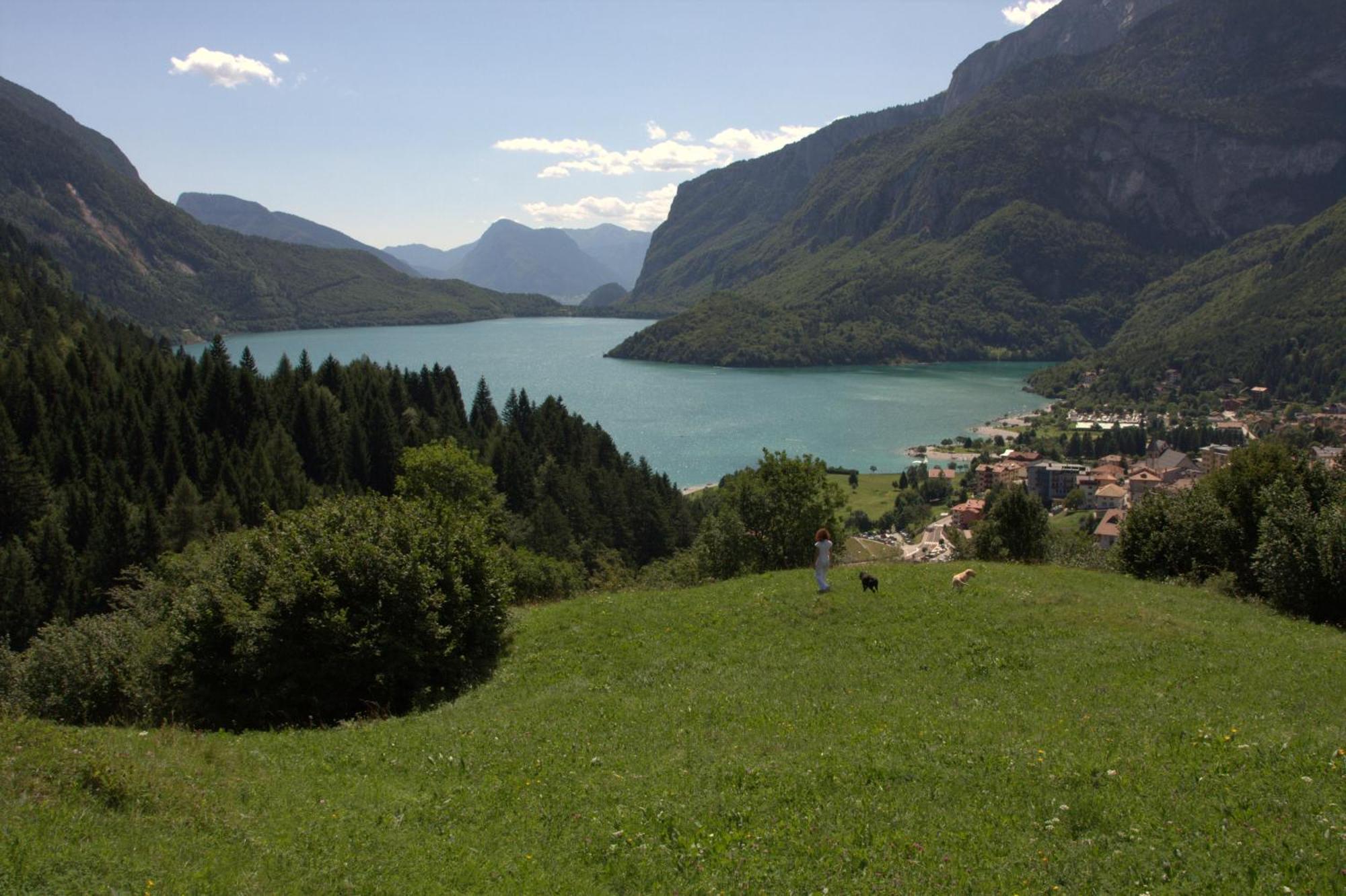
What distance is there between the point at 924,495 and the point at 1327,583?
98913 millimetres

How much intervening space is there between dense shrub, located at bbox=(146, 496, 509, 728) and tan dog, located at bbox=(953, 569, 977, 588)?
43.1ft

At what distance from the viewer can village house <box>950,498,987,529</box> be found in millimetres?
95812

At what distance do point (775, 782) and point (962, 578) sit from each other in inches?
552

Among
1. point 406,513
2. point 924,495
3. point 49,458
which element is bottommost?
point 924,495

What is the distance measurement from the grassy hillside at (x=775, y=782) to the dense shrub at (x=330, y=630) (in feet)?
6.12

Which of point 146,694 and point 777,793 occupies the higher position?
point 777,793

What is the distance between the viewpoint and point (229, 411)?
76375mm

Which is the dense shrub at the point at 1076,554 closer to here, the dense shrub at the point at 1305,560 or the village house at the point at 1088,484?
the dense shrub at the point at 1305,560

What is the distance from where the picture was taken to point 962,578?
23938mm

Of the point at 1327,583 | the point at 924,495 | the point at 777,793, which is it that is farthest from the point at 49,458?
the point at 924,495

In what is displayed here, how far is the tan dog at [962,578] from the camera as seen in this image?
23683mm

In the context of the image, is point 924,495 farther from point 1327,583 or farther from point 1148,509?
point 1327,583

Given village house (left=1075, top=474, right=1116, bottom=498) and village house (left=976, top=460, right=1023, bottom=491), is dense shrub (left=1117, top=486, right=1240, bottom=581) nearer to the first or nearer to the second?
village house (left=976, top=460, right=1023, bottom=491)

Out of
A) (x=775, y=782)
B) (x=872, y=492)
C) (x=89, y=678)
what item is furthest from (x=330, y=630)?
(x=872, y=492)
